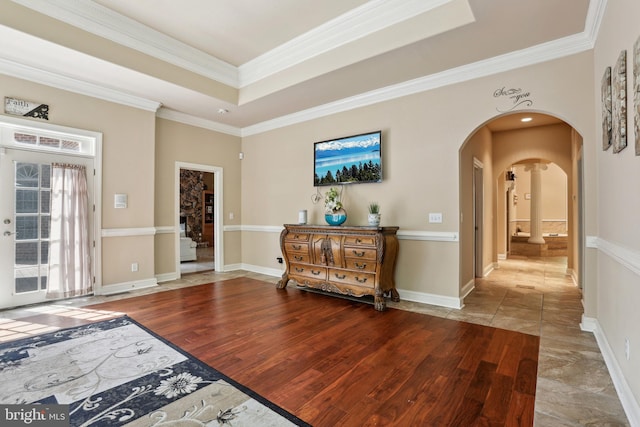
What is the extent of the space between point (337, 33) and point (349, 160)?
1.75m

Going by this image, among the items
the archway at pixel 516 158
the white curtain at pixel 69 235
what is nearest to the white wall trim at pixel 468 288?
the archway at pixel 516 158

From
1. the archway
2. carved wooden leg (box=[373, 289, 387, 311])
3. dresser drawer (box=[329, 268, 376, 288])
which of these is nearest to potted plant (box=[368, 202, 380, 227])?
dresser drawer (box=[329, 268, 376, 288])

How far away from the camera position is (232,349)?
8.84ft

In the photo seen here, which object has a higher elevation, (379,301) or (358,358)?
(379,301)

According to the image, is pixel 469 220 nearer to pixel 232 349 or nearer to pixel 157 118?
pixel 232 349

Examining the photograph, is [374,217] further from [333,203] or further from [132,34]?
[132,34]

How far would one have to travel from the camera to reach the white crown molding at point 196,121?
17.7 ft

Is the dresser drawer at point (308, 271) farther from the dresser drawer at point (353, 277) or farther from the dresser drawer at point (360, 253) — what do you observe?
the dresser drawer at point (360, 253)

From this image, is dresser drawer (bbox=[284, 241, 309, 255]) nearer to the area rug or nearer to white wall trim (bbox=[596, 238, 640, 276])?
the area rug

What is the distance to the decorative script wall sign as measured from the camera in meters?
3.42

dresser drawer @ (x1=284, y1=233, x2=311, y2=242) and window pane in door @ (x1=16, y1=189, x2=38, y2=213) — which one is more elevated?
window pane in door @ (x1=16, y1=189, x2=38, y2=213)

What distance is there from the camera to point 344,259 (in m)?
4.18

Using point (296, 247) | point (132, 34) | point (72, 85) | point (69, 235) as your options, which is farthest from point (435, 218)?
point (72, 85)

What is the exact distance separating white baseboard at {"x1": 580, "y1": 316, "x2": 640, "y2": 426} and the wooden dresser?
201cm
